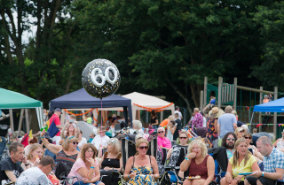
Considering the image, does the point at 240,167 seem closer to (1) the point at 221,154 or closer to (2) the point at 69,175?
(1) the point at 221,154

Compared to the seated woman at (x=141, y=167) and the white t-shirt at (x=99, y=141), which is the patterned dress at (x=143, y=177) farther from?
the white t-shirt at (x=99, y=141)

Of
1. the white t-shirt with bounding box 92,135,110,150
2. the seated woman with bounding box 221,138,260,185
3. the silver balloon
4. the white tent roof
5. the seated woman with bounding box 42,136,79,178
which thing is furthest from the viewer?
the white tent roof

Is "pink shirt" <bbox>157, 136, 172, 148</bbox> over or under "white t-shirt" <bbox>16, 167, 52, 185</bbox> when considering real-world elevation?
under

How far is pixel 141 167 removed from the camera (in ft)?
28.9

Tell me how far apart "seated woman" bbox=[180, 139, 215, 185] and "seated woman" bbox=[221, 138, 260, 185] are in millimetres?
272

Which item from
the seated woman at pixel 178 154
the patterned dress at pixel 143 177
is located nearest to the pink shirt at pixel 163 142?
the seated woman at pixel 178 154

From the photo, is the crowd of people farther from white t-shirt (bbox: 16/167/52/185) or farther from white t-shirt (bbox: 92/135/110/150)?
white t-shirt (bbox: 92/135/110/150)

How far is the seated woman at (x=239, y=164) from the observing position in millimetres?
8101

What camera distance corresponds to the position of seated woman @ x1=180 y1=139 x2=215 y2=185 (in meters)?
8.31

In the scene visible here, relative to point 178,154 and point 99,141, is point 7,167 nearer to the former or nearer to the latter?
point 178,154

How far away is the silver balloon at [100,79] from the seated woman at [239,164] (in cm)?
444

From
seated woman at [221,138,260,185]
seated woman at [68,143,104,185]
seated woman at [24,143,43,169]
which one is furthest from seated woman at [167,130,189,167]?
seated woman at [24,143,43,169]

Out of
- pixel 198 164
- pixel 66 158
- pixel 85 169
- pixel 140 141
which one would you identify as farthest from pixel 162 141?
pixel 85 169

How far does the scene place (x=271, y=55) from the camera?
23.8 meters
